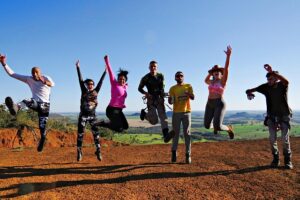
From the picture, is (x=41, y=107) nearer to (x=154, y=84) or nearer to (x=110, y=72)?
(x=110, y=72)

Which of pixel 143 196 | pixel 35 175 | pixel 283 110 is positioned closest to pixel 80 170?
pixel 35 175

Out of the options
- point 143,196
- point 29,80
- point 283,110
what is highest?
point 29,80

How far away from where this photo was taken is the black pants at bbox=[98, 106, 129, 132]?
8914 mm

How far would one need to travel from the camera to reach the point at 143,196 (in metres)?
6.47

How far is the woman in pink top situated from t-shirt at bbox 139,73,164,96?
0.52m

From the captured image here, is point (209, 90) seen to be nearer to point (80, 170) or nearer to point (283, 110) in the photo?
point (283, 110)

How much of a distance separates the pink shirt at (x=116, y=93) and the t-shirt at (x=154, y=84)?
1.70ft

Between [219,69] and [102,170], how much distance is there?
4117 millimetres

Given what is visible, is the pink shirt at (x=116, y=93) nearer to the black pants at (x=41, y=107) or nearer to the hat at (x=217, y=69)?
the black pants at (x=41, y=107)

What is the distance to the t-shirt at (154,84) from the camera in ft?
29.7

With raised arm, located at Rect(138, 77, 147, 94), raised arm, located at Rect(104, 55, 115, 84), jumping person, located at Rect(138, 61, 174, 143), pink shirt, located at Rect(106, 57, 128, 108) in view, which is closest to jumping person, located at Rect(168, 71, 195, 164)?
jumping person, located at Rect(138, 61, 174, 143)

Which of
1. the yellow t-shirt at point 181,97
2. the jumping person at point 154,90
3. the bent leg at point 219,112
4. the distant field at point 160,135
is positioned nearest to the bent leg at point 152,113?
the jumping person at point 154,90

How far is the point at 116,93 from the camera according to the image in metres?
8.89

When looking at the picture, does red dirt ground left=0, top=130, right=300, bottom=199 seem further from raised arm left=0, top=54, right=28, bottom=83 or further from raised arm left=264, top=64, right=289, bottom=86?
raised arm left=0, top=54, right=28, bottom=83
